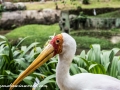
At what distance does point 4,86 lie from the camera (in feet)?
14.3

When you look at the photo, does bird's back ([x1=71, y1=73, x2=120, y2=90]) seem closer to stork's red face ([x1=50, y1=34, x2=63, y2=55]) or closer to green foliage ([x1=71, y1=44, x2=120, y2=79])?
stork's red face ([x1=50, y1=34, x2=63, y2=55])

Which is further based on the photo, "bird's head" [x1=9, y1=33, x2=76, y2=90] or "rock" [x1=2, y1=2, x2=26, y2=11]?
"rock" [x1=2, y1=2, x2=26, y2=11]

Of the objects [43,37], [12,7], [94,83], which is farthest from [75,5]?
[94,83]

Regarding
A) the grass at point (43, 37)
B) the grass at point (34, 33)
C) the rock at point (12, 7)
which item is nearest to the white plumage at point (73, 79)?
the grass at point (43, 37)

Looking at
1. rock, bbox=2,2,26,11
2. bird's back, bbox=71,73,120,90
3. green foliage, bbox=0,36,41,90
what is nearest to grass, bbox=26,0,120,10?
rock, bbox=2,2,26,11

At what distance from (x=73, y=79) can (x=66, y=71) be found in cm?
12

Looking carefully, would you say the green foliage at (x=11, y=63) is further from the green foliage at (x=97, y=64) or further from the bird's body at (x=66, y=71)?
the bird's body at (x=66, y=71)

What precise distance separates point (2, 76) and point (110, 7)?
1326 cm

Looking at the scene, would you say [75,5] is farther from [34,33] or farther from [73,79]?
[73,79]

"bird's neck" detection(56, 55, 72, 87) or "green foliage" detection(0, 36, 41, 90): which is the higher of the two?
"bird's neck" detection(56, 55, 72, 87)

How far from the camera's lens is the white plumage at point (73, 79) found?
3137 mm

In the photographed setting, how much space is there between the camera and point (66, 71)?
130 inches

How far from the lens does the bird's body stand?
3154 mm

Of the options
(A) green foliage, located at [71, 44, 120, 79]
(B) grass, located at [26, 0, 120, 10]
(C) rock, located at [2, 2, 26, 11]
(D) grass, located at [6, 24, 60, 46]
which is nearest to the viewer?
(A) green foliage, located at [71, 44, 120, 79]
